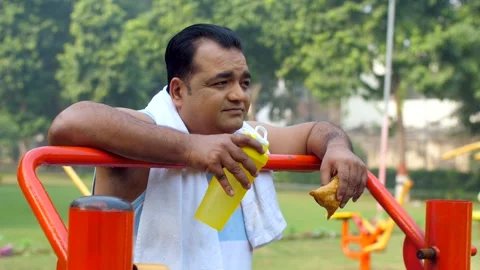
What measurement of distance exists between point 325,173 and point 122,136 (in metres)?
0.49

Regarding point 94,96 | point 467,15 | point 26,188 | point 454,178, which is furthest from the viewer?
point 94,96

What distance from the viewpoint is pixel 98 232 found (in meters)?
1.09

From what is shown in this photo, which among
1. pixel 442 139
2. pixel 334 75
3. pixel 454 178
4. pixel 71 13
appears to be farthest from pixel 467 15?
pixel 71 13

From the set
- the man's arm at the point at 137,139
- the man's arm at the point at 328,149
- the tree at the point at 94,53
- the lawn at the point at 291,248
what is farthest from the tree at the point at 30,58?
the man's arm at the point at 137,139

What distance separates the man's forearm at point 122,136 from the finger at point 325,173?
375 millimetres

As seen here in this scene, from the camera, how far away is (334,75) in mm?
23156

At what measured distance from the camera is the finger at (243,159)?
1.54m

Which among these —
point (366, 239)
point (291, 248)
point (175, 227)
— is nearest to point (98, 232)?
point (175, 227)

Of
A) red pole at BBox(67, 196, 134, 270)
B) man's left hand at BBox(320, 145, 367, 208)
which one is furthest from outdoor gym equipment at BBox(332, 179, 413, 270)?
red pole at BBox(67, 196, 134, 270)

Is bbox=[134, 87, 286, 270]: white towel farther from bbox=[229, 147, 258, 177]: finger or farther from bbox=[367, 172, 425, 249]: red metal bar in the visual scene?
bbox=[367, 172, 425, 249]: red metal bar

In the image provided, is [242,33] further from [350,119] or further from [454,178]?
[350,119]

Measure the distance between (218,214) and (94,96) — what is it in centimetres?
2919

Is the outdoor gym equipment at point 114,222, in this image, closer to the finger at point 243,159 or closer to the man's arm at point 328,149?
the man's arm at point 328,149

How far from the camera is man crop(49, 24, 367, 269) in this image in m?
1.59
